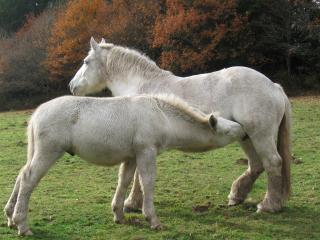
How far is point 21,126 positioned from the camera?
18266mm

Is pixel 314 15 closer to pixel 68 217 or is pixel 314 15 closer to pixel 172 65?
pixel 172 65

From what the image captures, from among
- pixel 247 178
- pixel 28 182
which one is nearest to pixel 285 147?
pixel 247 178

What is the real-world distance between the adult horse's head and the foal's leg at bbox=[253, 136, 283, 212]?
2.76 meters

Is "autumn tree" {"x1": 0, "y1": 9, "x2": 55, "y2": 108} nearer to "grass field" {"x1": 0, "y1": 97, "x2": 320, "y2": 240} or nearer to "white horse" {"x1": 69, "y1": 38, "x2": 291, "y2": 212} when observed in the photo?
"grass field" {"x1": 0, "y1": 97, "x2": 320, "y2": 240}

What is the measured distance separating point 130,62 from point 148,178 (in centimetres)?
234

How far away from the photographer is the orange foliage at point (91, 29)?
29.7m

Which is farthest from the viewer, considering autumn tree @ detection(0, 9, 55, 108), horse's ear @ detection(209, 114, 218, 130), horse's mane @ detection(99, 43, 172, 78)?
autumn tree @ detection(0, 9, 55, 108)

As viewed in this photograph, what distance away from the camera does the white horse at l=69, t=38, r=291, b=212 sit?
684 centimetres

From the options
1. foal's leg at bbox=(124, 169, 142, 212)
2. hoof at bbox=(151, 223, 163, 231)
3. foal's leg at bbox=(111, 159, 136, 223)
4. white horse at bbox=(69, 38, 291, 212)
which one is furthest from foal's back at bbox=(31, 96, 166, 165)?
foal's leg at bbox=(124, 169, 142, 212)

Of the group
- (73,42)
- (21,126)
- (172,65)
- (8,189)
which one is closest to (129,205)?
(8,189)

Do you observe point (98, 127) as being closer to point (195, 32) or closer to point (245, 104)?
point (245, 104)

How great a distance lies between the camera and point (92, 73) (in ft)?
27.2

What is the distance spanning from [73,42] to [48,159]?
24524 millimetres

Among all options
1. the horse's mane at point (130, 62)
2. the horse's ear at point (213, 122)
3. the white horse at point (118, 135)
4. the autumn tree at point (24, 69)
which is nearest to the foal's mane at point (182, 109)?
the white horse at point (118, 135)
